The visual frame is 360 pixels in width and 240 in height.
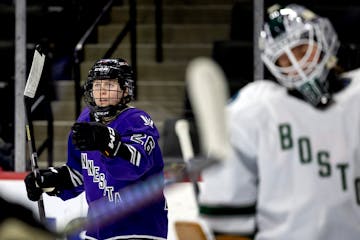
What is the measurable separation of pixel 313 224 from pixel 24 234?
0.62m

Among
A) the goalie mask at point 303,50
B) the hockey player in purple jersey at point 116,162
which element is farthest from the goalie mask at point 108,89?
the goalie mask at point 303,50

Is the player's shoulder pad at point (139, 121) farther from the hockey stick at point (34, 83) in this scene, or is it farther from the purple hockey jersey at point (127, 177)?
Result: the hockey stick at point (34, 83)

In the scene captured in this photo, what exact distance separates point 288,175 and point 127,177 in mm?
1330

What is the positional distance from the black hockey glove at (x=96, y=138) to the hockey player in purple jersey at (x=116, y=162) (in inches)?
1.9

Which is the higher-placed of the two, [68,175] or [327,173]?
[327,173]

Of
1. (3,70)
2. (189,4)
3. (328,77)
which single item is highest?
(328,77)

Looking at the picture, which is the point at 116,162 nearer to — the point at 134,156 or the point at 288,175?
the point at 134,156

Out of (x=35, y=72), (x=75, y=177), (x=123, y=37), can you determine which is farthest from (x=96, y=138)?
(x=123, y=37)

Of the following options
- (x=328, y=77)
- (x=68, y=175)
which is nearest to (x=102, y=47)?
(x=68, y=175)

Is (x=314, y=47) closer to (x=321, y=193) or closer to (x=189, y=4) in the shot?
(x=321, y=193)

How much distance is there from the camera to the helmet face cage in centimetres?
365

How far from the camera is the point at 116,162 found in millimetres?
3551

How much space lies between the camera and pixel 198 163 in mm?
2154

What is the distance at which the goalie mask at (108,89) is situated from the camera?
11.9 feet
